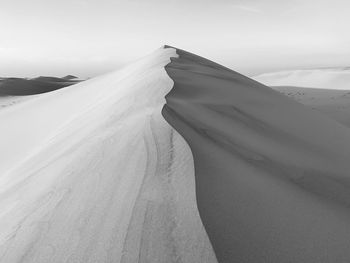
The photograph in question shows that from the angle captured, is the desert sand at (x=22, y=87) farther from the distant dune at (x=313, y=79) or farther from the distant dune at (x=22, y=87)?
the distant dune at (x=313, y=79)

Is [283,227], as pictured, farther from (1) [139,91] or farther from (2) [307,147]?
(1) [139,91]

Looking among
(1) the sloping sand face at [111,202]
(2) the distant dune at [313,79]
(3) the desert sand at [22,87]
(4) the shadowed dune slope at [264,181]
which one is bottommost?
(2) the distant dune at [313,79]

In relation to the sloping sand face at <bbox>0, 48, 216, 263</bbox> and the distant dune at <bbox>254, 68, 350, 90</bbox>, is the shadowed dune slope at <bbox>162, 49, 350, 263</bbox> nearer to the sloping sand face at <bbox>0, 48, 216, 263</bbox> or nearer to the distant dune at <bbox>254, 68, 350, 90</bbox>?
the sloping sand face at <bbox>0, 48, 216, 263</bbox>

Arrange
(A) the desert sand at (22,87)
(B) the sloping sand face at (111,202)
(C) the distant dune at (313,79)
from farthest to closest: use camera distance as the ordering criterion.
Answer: (C) the distant dune at (313,79) → (A) the desert sand at (22,87) → (B) the sloping sand face at (111,202)

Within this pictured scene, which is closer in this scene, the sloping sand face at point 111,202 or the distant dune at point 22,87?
the sloping sand face at point 111,202

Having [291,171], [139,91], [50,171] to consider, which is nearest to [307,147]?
[291,171]

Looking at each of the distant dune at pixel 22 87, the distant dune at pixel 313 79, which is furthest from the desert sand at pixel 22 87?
the distant dune at pixel 313 79

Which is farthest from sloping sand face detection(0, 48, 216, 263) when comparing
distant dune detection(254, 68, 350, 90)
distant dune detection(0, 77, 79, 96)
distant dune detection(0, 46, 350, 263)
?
distant dune detection(254, 68, 350, 90)

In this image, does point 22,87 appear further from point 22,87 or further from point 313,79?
point 313,79
